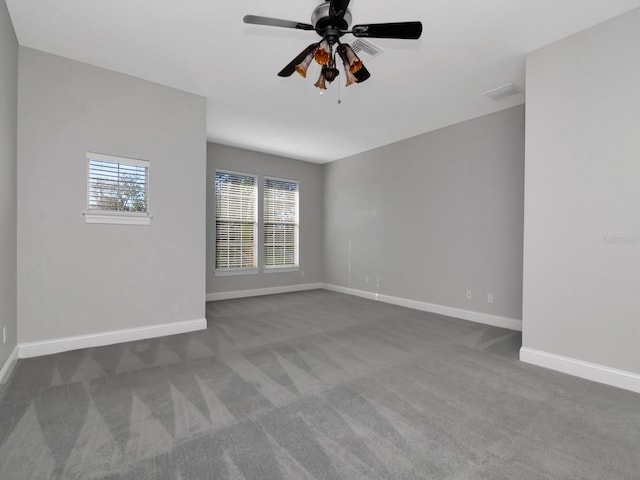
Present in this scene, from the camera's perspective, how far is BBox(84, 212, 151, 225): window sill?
3196 mm

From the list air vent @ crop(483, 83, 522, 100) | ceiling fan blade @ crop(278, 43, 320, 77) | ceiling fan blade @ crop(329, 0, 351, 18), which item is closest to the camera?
ceiling fan blade @ crop(329, 0, 351, 18)

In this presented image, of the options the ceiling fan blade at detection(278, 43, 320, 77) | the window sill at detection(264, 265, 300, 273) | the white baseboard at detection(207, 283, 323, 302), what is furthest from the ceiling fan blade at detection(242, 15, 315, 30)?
the window sill at detection(264, 265, 300, 273)

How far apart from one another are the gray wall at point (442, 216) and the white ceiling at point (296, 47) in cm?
53

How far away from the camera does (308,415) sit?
6.54 feet

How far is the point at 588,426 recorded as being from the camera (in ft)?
6.27

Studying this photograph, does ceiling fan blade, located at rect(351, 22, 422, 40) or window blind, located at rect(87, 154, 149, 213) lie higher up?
ceiling fan blade, located at rect(351, 22, 422, 40)

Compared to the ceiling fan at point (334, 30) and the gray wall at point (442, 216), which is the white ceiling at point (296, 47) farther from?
the gray wall at point (442, 216)

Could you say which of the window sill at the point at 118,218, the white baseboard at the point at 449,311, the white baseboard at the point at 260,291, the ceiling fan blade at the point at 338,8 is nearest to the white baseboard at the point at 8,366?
the window sill at the point at 118,218

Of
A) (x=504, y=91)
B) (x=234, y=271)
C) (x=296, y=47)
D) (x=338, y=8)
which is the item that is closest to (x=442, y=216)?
(x=504, y=91)

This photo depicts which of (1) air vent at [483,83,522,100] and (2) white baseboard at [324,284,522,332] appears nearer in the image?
(1) air vent at [483,83,522,100]

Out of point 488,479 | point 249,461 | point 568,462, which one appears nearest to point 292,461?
point 249,461

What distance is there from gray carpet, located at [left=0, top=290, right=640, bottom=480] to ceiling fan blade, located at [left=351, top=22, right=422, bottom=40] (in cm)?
244

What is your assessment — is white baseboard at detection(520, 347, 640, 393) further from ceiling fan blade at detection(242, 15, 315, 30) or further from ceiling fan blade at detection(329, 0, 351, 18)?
ceiling fan blade at detection(242, 15, 315, 30)

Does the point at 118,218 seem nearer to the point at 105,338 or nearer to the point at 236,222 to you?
the point at 105,338
